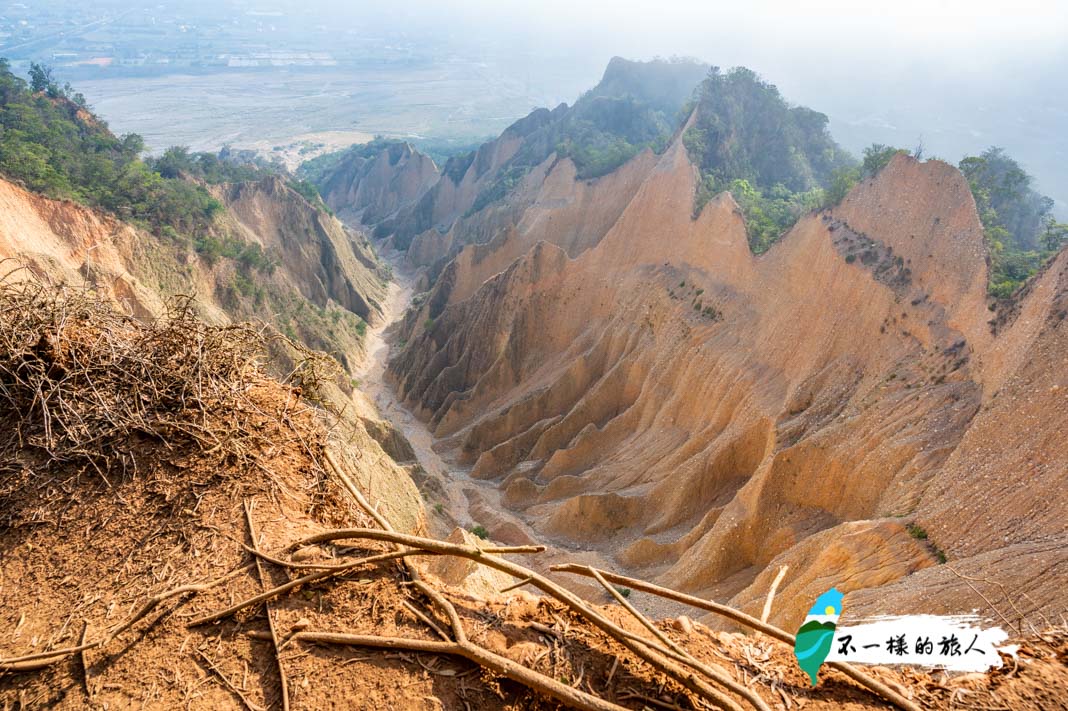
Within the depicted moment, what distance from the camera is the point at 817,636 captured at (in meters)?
3.54

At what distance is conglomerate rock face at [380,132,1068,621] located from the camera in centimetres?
1231

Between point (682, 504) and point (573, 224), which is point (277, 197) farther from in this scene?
point (682, 504)

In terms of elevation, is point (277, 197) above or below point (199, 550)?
below

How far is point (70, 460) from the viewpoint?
4977mm

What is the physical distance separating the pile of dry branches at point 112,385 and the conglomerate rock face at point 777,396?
1060 cm

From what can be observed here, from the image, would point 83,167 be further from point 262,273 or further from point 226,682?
point 226,682

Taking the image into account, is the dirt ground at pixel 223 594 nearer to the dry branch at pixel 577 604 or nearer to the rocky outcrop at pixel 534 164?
the dry branch at pixel 577 604

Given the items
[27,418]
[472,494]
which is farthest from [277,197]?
[27,418]

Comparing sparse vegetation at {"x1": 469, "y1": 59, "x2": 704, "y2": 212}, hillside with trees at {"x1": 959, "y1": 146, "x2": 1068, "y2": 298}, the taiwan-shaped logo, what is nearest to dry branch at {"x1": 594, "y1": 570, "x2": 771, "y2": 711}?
the taiwan-shaped logo

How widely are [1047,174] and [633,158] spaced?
7589 cm

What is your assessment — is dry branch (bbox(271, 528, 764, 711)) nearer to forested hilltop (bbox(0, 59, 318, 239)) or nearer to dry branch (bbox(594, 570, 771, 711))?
dry branch (bbox(594, 570, 771, 711))

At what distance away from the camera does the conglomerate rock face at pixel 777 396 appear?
12.3 metres

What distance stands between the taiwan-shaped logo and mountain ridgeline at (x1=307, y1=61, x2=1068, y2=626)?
13.1 ft

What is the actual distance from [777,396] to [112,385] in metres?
19.1
